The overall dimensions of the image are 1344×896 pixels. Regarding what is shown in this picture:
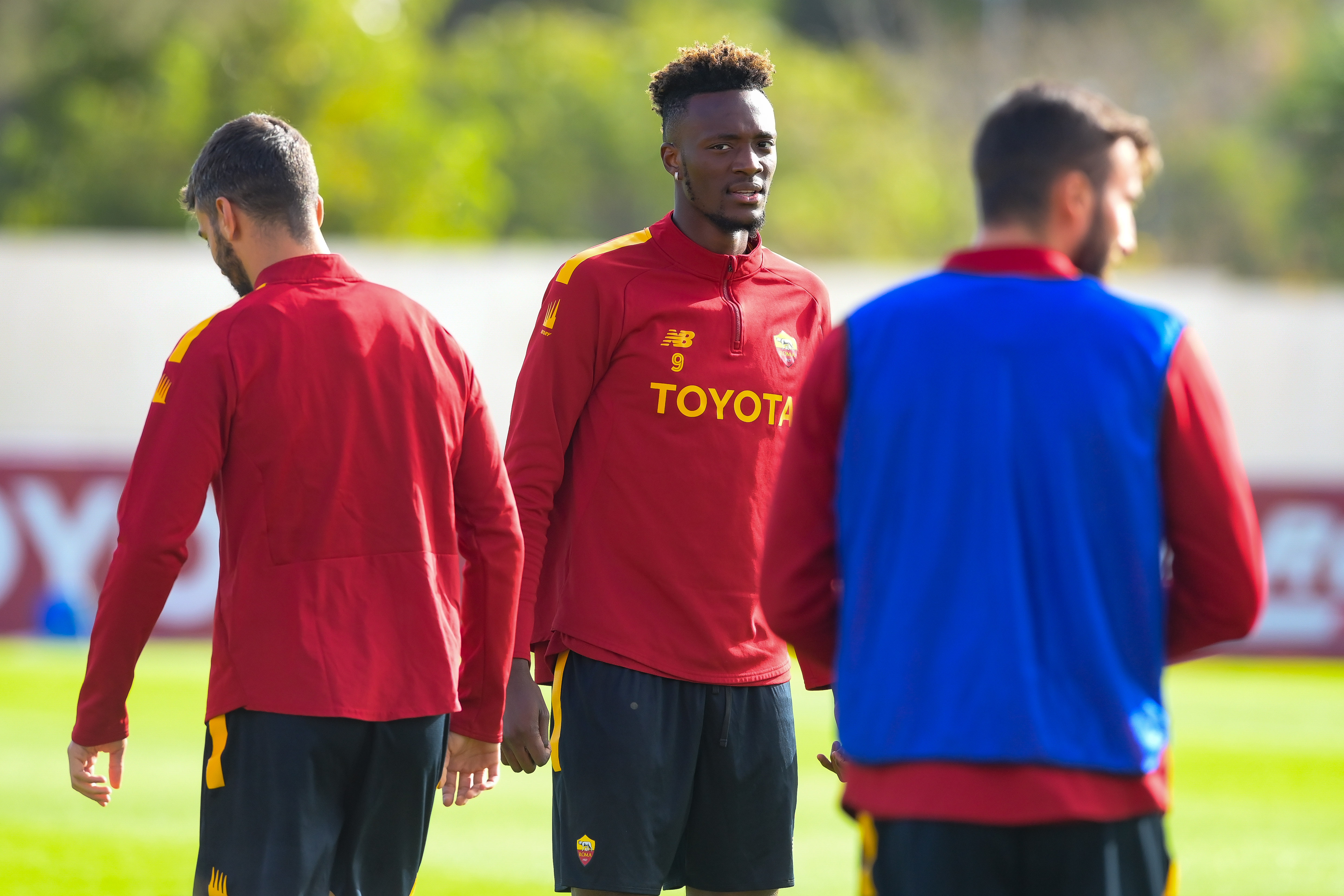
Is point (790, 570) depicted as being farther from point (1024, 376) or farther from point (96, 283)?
point (96, 283)

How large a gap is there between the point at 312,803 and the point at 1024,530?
5.44ft

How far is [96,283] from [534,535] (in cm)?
1696

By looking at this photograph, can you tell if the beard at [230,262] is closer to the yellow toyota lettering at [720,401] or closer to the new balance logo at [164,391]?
the new balance logo at [164,391]

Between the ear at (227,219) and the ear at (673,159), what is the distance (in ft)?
3.83

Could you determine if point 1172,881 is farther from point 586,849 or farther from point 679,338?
point 679,338

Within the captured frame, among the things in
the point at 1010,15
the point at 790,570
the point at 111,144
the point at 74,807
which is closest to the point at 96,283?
the point at 74,807

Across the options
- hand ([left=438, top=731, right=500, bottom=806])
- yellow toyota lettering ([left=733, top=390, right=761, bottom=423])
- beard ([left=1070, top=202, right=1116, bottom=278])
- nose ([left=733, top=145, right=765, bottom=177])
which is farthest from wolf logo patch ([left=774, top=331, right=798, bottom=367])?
beard ([left=1070, top=202, right=1116, bottom=278])

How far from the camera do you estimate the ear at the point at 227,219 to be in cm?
379

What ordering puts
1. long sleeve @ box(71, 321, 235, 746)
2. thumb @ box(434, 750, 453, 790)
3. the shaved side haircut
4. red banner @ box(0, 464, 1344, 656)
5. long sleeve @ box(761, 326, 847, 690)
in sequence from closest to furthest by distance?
1. long sleeve @ box(761, 326, 847, 690)
2. long sleeve @ box(71, 321, 235, 746)
3. the shaved side haircut
4. thumb @ box(434, 750, 453, 790)
5. red banner @ box(0, 464, 1344, 656)

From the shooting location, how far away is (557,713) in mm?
4332

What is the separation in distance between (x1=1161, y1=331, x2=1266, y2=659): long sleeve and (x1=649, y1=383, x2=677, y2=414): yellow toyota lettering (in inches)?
66.5

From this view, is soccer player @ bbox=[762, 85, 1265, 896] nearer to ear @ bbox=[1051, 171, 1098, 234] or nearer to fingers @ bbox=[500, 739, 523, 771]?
ear @ bbox=[1051, 171, 1098, 234]

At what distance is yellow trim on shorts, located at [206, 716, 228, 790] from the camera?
3.59 m

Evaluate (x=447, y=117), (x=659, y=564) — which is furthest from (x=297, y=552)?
(x=447, y=117)
